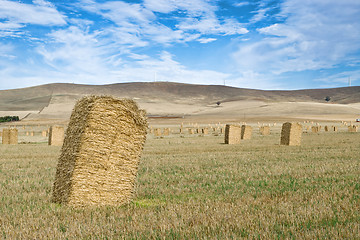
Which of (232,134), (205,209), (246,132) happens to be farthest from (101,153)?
(246,132)

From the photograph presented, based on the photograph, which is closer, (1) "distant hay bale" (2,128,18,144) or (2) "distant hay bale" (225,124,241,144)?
(2) "distant hay bale" (225,124,241,144)

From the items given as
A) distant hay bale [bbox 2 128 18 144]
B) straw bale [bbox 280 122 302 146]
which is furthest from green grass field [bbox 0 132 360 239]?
distant hay bale [bbox 2 128 18 144]

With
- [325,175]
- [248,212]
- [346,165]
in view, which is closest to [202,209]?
[248,212]

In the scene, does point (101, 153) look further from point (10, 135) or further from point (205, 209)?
point (10, 135)

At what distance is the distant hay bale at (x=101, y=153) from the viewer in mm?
7605

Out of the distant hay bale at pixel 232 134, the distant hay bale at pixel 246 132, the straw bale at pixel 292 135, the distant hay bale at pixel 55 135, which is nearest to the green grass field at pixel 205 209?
the straw bale at pixel 292 135

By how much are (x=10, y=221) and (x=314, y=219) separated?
5091mm

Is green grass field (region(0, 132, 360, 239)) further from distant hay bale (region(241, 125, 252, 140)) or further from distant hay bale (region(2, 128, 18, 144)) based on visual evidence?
distant hay bale (region(241, 125, 252, 140))

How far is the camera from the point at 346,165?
12914mm

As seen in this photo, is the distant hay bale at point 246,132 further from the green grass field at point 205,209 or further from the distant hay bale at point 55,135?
the green grass field at point 205,209

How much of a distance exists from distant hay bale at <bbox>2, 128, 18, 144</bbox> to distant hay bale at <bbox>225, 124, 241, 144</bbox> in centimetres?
1646

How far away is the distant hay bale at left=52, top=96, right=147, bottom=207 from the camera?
25.0ft

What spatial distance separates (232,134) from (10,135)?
17260mm

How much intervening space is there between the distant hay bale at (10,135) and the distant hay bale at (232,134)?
16.5 m
